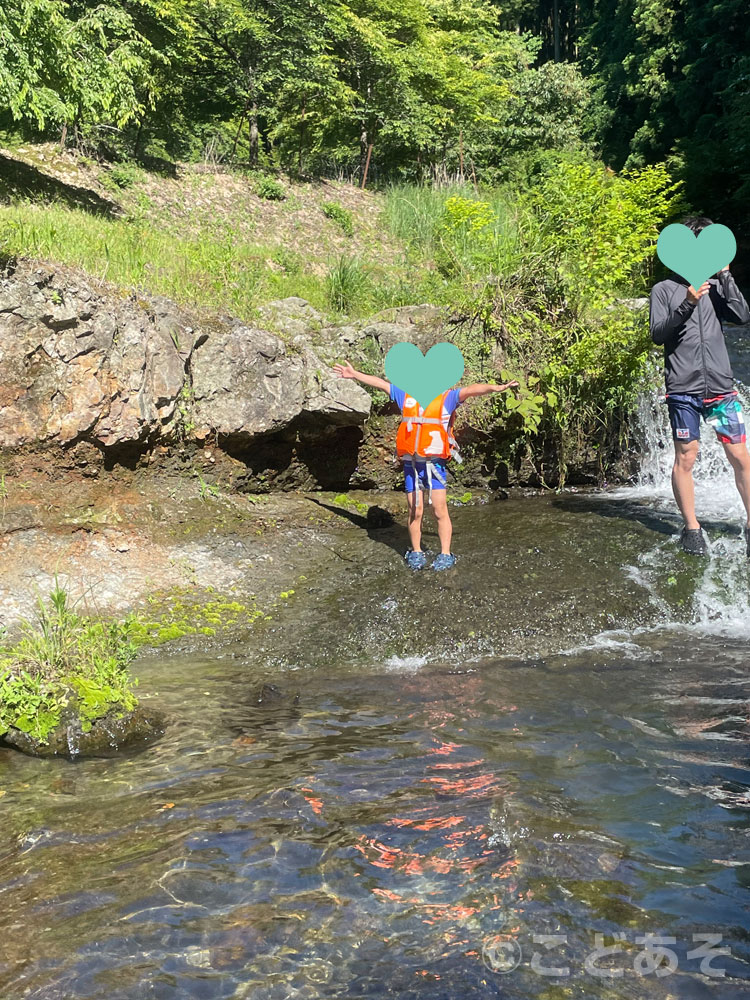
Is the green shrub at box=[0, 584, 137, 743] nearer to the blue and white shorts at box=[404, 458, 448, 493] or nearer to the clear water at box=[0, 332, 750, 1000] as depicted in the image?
the clear water at box=[0, 332, 750, 1000]

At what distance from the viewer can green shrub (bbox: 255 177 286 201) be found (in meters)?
17.4

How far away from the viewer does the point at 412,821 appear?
11.1 ft

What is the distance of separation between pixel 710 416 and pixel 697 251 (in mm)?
1202

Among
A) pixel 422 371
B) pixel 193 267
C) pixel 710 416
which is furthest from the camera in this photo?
pixel 193 267

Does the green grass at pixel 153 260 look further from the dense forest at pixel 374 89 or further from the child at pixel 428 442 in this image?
the child at pixel 428 442

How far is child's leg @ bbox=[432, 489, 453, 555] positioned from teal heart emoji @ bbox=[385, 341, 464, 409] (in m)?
0.69

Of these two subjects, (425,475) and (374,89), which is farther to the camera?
(374,89)

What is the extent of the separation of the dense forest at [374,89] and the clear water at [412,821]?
8.85 meters

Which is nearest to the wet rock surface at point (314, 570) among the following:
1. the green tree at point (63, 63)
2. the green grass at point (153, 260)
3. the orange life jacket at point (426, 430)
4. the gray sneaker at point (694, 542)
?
the gray sneaker at point (694, 542)

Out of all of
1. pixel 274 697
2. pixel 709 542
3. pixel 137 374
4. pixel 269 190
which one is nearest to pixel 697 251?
pixel 709 542

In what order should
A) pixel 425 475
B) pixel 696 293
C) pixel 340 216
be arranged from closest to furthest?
pixel 696 293 < pixel 425 475 < pixel 340 216

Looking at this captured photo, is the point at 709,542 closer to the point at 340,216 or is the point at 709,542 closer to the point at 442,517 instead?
the point at 442,517

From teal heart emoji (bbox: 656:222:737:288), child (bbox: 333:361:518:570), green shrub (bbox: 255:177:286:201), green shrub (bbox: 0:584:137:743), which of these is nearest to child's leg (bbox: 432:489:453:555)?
child (bbox: 333:361:518:570)

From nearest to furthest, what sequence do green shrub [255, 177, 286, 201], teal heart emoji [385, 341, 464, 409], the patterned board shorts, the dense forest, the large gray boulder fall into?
the patterned board shorts < teal heart emoji [385, 341, 464, 409] < the large gray boulder < the dense forest < green shrub [255, 177, 286, 201]
